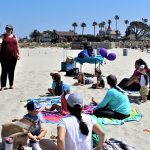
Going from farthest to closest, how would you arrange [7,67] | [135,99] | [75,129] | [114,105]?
[7,67] → [135,99] → [114,105] → [75,129]

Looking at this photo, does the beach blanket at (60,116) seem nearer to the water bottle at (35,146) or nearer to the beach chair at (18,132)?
the beach chair at (18,132)

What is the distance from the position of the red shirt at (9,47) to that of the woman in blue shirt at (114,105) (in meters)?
4.43

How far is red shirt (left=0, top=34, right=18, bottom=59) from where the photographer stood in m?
11.8

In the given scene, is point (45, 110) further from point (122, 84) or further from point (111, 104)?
point (122, 84)

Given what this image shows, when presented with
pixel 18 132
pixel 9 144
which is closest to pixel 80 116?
pixel 9 144

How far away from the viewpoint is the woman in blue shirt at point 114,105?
7902 mm

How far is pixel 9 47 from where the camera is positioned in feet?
38.7

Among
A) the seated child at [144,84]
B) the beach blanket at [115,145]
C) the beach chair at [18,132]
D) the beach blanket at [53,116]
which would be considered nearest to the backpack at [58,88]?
the beach blanket at [53,116]

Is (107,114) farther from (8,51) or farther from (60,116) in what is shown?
(8,51)

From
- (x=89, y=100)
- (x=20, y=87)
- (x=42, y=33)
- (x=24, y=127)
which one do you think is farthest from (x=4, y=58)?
(x=42, y=33)

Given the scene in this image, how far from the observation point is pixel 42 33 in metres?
163

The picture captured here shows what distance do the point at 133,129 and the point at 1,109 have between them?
307 cm

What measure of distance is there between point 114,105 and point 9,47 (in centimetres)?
473

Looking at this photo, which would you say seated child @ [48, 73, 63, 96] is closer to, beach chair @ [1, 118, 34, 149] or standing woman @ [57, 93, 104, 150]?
beach chair @ [1, 118, 34, 149]
